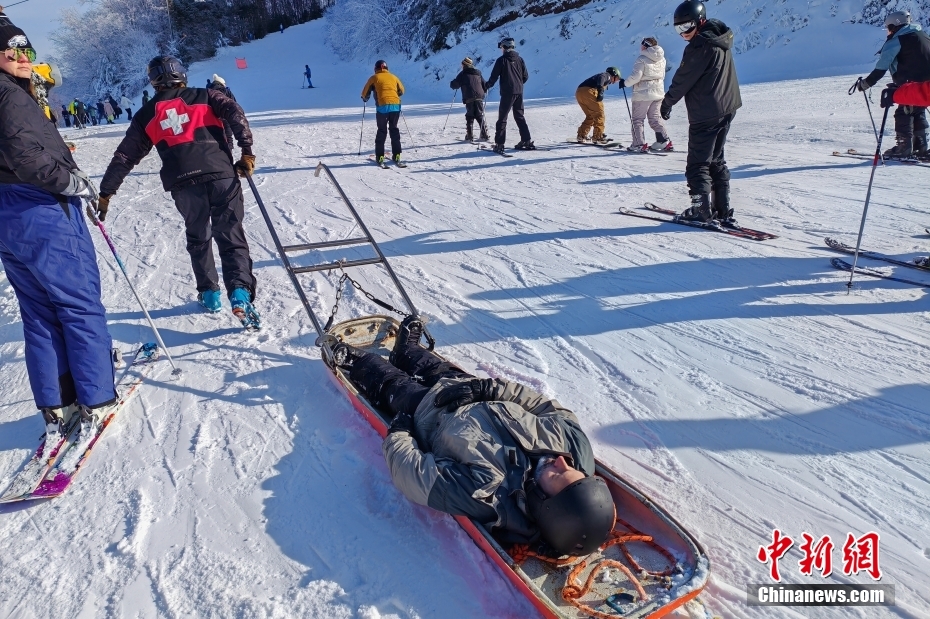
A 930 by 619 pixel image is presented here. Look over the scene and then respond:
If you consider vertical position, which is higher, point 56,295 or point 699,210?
point 56,295

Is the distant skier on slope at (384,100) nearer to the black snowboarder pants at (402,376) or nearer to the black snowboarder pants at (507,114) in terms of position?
the black snowboarder pants at (507,114)

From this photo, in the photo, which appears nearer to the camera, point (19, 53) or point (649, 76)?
point (19, 53)

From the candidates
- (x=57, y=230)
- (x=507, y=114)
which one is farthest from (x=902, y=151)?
(x=57, y=230)

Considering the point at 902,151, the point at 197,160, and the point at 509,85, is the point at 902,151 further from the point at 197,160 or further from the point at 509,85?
the point at 197,160

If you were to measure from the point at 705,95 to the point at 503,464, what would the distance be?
15.6 feet

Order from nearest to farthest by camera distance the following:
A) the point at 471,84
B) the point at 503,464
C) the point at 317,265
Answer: the point at 503,464 < the point at 317,265 < the point at 471,84

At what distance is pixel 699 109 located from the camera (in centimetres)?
589

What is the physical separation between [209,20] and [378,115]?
40.7 m

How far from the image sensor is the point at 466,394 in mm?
2834

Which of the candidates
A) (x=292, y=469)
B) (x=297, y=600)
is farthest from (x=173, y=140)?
(x=297, y=600)

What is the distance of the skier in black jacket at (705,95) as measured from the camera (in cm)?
569

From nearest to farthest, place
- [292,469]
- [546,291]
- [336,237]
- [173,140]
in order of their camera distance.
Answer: [292,469] < [173,140] < [546,291] < [336,237]

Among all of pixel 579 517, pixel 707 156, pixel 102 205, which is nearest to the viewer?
pixel 579 517

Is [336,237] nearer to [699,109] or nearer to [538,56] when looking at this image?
[699,109]
